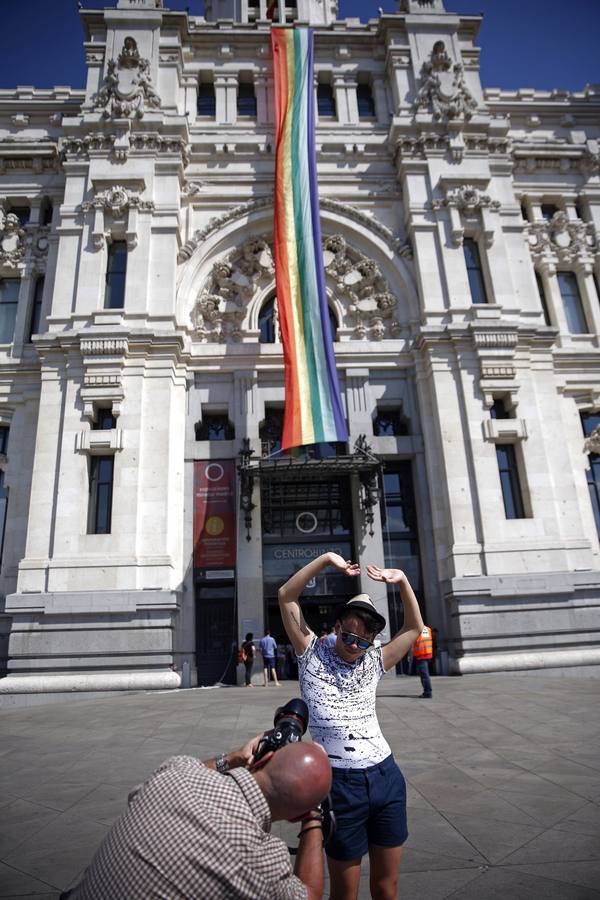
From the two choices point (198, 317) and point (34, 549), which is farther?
point (198, 317)

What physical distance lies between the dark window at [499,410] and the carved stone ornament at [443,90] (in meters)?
12.0

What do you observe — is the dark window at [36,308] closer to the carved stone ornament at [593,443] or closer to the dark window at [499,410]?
the dark window at [499,410]

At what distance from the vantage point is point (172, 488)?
736 inches

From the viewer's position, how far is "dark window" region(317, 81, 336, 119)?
2550 cm

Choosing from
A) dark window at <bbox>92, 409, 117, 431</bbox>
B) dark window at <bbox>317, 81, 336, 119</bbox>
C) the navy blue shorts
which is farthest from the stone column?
the navy blue shorts

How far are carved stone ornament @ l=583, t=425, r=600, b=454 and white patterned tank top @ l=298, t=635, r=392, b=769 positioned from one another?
20.5m

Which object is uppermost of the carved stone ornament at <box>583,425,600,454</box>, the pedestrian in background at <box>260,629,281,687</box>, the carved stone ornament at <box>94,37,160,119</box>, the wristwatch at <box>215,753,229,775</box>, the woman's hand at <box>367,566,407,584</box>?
the carved stone ornament at <box>94,37,160,119</box>

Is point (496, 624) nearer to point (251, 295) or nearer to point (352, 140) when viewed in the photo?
point (251, 295)

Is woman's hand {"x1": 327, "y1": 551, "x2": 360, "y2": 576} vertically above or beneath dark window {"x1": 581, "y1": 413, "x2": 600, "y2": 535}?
beneath

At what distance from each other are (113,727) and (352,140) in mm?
22897

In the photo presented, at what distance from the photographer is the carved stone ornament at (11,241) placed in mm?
22422

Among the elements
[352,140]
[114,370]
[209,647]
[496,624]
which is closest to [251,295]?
[114,370]

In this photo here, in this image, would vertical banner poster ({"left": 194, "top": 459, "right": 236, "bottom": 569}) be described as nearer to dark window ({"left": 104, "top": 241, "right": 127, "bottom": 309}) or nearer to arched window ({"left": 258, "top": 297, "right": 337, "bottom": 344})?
arched window ({"left": 258, "top": 297, "right": 337, "bottom": 344})

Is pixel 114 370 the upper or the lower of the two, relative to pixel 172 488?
upper
